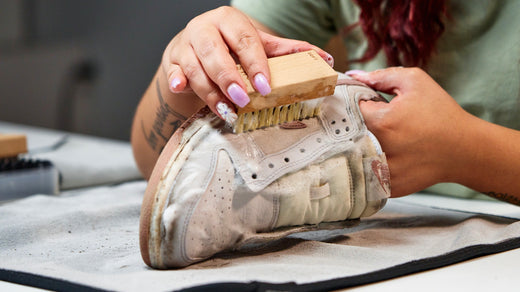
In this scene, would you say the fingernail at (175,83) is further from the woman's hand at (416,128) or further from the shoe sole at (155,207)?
the woman's hand at (416,128)

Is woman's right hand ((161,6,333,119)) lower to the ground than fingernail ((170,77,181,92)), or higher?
higher

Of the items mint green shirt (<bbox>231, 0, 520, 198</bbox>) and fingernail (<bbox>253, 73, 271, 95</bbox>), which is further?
mint green shirt (<bbox>231, 0, 520, 198</bbox>)

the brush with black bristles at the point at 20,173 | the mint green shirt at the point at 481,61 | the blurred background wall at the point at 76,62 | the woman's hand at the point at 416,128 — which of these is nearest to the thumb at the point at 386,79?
the woman's hand at the point at 416,128

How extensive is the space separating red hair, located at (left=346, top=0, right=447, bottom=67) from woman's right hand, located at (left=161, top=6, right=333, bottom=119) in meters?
0.27

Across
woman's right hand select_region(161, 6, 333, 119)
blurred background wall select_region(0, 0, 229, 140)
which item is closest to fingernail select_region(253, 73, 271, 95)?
woman's right hand select_region(161, 6, 333, 119)

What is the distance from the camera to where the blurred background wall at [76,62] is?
161cm

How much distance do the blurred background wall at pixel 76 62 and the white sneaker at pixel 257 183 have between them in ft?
2.92

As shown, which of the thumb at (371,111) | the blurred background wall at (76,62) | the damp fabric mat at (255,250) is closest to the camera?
the damp fabric mat at (255,250)

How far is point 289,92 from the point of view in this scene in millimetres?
555

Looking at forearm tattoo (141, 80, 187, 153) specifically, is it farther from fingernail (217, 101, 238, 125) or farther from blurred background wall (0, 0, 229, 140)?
blurred background wall (0, 0, 229, 140)

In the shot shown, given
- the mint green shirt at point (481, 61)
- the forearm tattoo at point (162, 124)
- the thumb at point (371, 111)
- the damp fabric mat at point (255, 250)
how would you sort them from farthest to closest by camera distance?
1. the mint green shirt at point (481, 61)
2. the forearm tattoo at point (162, 124)
3. the thumb at point (371, 111)
4. the damp fabric mat at point (255, 250)

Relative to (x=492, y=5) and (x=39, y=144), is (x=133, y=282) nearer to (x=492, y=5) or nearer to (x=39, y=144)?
(x=492, y=5)

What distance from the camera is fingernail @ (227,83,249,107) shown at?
0.53m

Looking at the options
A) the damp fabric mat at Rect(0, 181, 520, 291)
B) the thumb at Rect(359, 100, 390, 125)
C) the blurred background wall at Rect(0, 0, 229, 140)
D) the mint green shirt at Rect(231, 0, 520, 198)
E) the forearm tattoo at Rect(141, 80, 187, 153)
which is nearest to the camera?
the damp fabric mat at Rect(0, 181, 520, 291)
